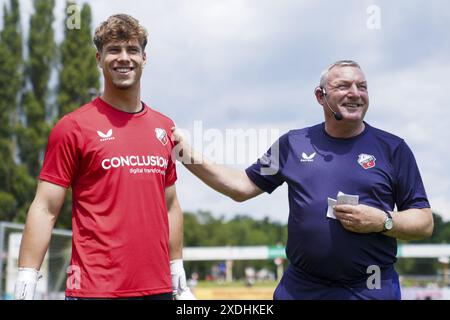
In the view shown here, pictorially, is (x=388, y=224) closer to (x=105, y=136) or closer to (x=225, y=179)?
(x=225, y=179)

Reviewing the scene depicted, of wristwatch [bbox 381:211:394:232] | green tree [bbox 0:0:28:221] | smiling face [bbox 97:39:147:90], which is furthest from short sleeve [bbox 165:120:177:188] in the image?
green tree [bbox 0:0:28:221]

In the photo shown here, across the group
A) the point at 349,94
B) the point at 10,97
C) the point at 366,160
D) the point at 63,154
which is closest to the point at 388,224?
the point at 366,160

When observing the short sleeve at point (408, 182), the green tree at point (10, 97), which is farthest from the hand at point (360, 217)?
the green tree at point (10, 97)

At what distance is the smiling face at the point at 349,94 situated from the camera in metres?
4.31

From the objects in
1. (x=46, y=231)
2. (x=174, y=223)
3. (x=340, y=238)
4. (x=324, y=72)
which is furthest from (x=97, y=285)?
(x=324, y=72)

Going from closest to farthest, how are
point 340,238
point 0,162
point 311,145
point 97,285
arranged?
point 97,285 → point 340,238 → point 311,145 → point 0,162

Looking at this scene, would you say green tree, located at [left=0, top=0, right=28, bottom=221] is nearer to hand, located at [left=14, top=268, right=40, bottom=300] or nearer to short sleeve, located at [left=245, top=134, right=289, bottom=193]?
short sleeve, located at [left=245, top=134, right=289, bottom=193]

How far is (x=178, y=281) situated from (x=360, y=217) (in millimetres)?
1260

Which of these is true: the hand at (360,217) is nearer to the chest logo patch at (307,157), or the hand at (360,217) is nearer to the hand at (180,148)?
the chest logo patch at (307,157)

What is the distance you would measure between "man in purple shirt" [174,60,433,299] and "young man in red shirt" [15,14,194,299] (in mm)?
556

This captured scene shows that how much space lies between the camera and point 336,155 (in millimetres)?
4348

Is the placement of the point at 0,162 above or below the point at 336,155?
above

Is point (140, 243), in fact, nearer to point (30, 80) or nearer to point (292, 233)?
point (292, 233)
